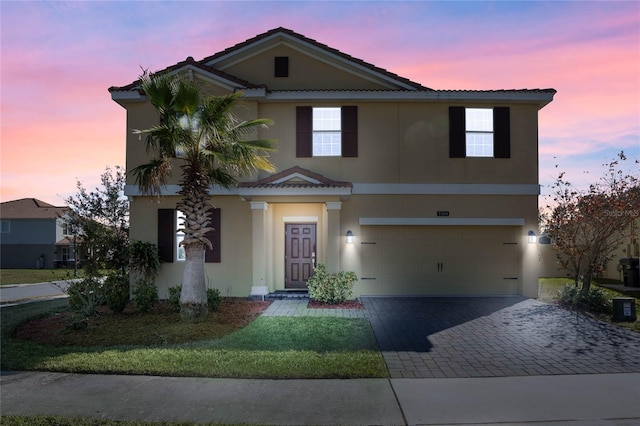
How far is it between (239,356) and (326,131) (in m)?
8.64

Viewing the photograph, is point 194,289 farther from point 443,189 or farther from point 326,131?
point 443,189

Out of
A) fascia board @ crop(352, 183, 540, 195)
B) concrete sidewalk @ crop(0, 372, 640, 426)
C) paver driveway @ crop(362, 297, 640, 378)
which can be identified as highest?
fascia board @ crop(352, 183, 540, 195)

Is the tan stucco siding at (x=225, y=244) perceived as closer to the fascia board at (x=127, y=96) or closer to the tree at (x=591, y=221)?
the fascia board at (x=127, y=96)

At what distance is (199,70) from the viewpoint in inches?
516

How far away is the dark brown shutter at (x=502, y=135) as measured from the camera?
534 inches

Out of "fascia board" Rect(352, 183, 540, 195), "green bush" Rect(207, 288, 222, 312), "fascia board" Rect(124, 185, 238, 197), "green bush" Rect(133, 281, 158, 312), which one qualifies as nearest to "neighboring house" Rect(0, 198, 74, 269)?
"fascia board" Rect(124, 185, 238, 197)

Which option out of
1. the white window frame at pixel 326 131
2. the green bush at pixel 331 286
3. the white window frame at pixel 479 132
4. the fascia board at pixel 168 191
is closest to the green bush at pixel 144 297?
the fascia board at pixel 168 191

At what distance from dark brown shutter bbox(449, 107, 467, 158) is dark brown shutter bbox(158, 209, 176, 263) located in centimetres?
929

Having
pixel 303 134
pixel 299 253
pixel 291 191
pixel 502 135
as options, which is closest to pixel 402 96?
pixel 303 134

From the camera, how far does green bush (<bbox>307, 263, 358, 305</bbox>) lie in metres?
11.8

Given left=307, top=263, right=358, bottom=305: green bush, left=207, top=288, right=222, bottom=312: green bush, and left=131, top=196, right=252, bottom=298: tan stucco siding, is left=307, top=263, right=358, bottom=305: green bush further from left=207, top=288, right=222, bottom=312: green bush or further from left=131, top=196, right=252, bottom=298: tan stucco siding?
left=207, top=288, right=222, bottom=312: green bush

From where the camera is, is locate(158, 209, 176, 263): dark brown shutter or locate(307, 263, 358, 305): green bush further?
locate(158, 209, 176, 263): dark brown shutter

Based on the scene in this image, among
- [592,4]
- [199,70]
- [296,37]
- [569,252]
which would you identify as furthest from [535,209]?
[199,70]

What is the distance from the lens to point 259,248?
503 inches
